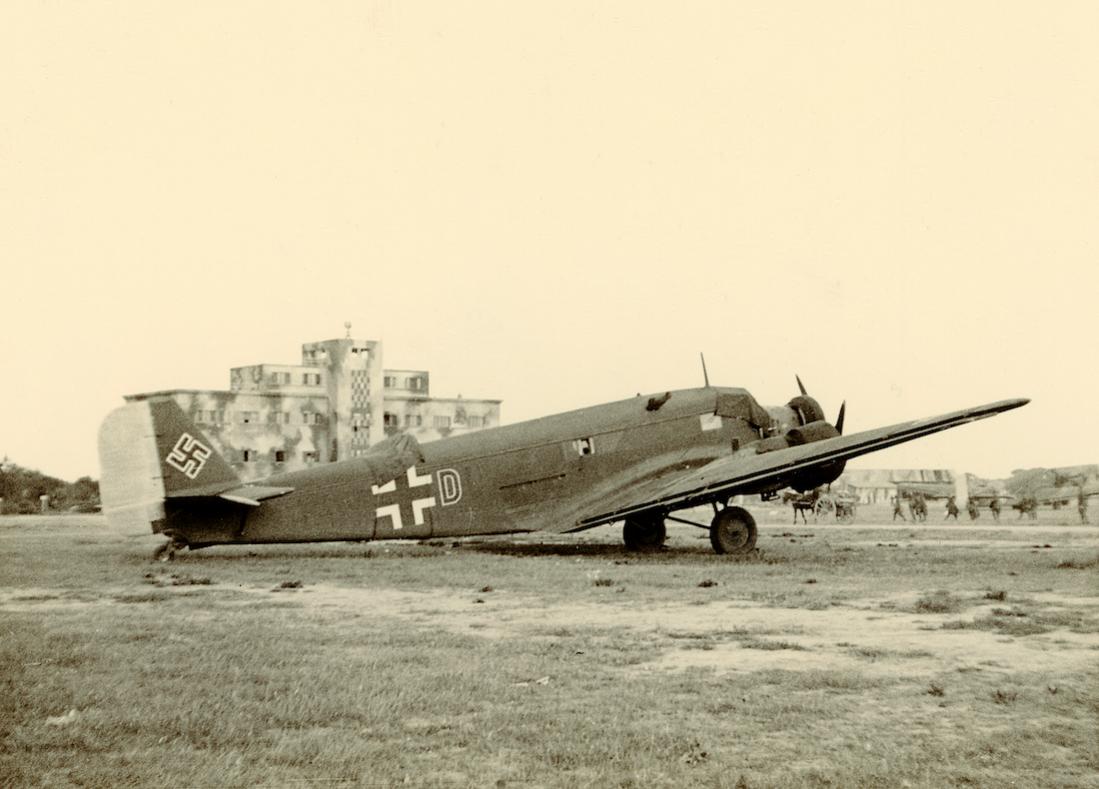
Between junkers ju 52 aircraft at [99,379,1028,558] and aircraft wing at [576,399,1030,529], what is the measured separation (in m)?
0.03

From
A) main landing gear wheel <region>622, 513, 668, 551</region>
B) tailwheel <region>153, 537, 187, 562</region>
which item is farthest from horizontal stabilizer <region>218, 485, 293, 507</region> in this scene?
main landing gear wheel <region>622, 513, 668, 551</region>

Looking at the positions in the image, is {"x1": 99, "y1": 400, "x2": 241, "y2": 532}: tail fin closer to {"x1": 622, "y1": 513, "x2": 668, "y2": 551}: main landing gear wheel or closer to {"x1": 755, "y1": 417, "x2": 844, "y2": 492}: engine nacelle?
{"x1": 622, "y1": 513, "x2": 668, "y2": 551}: main landing gear wheel

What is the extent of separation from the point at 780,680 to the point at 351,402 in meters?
66.5

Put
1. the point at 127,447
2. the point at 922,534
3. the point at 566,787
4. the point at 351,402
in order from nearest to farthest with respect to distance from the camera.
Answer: the point at 566,787 < the point at 127,447 < the point at 922,534 < the point at 351,402

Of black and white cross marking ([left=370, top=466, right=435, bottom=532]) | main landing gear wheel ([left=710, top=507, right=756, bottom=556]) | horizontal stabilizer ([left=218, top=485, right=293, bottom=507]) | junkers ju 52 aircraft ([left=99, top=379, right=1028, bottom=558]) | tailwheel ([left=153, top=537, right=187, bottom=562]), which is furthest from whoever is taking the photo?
main landing gear wheel ([left=710, top=507, right=756, bottom=556])

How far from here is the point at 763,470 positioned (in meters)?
15.8

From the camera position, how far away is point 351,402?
235 feet

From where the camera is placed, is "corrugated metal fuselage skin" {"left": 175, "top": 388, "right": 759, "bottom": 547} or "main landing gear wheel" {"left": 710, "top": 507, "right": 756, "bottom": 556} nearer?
"corrugated metal fuselage skin" {"left": 175, "top": 388, "right": 759, "bottom": 547}

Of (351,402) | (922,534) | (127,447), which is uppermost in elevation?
(351,402)

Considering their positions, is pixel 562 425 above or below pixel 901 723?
above

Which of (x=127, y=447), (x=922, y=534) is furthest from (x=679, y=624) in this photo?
(x=922, y=534)

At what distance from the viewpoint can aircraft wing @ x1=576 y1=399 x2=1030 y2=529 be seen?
50.5 feet

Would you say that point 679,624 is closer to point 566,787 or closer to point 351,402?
point 566,787

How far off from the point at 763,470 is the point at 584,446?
3.27 m
